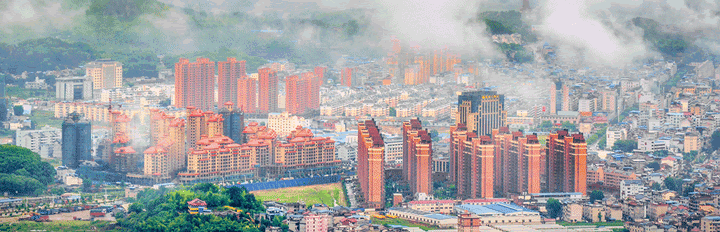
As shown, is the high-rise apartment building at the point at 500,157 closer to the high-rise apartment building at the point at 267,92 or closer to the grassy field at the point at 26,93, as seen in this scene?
the high-rise apartment building at the point at 267,92

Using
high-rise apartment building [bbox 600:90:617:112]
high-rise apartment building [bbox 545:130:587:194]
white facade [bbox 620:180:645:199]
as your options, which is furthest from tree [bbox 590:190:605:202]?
high-rise apartment building [bbox 600:90:617:112]

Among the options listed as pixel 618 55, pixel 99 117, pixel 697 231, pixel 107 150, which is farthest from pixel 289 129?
pixel 697 231

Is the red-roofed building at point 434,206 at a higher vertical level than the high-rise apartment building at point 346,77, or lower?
lower

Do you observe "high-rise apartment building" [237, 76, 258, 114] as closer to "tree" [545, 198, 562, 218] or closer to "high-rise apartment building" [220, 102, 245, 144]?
"high-rise apartment building" [220, 102, 245, 144]

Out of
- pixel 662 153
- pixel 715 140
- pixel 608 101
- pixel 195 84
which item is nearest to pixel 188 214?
pixel 662 153

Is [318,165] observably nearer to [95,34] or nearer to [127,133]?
[127,133]

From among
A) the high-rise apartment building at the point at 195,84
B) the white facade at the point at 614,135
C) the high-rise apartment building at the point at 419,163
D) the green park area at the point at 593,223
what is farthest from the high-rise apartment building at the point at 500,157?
the high-rise apartment building at the point at 195,84
